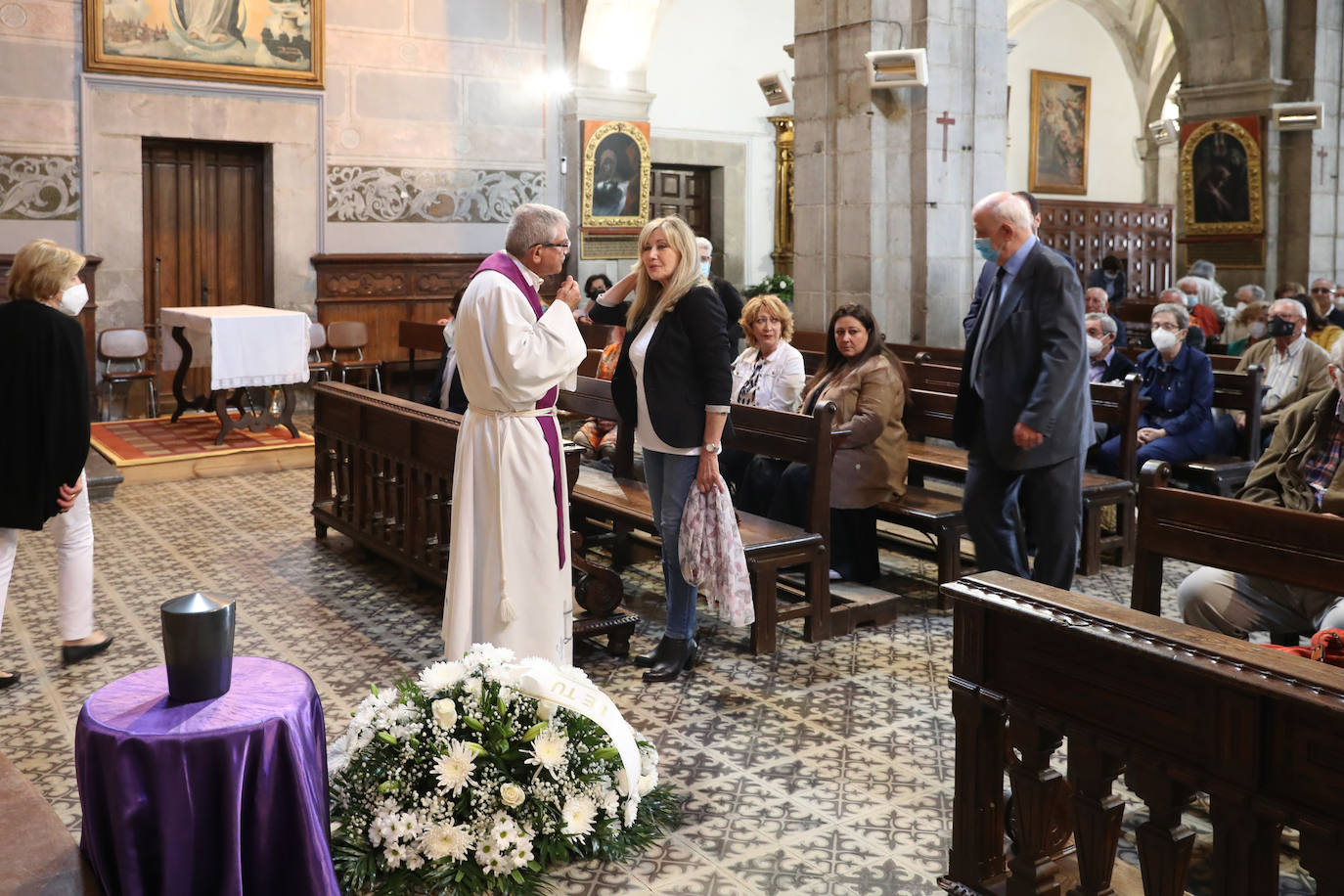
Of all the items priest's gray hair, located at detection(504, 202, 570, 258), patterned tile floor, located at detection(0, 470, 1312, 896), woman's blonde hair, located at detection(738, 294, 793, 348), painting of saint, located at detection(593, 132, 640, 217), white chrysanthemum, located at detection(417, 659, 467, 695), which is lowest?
patterned tile floor, located at detection(0, 470, 1312, 896)

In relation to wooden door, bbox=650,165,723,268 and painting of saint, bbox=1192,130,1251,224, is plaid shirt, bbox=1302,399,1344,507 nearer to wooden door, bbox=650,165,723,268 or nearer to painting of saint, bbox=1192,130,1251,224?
painting of saint, bbox=1192,130,1251,224

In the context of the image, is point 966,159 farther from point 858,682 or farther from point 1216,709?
point 1216,709

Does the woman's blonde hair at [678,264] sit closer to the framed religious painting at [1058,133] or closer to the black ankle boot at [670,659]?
the black ankle boot at [670,659]

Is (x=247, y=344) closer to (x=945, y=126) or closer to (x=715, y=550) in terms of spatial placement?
(x=945, y=126)

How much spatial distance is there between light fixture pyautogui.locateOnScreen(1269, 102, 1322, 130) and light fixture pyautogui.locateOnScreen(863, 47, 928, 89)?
18.3 feet

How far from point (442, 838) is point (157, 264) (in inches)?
390

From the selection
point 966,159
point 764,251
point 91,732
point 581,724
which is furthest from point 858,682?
point 764,251

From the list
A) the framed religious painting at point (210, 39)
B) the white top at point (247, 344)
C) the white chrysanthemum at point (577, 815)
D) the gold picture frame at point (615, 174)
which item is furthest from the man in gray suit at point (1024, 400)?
the gold picture frame at point (615, 174)

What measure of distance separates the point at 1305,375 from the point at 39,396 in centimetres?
617

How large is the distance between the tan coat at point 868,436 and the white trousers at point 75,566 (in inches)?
118

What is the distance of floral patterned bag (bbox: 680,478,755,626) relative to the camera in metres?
4.27

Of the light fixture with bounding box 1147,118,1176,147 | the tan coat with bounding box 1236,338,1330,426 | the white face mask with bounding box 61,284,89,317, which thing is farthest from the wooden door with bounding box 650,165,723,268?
the white face mask with bounding box 61,284,89,317

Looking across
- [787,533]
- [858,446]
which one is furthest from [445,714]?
[858,446]

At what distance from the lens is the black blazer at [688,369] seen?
420 cm
